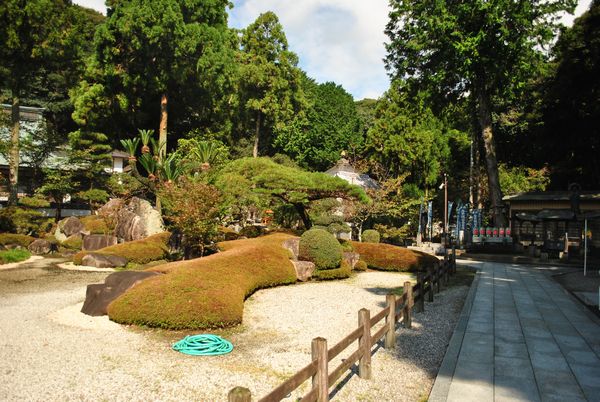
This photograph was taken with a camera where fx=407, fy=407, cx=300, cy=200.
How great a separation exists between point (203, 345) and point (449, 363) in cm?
436

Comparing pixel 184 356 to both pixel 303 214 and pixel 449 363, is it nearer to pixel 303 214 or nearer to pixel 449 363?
pixel 449 363

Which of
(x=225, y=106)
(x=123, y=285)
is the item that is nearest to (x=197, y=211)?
(x=123, y=285)

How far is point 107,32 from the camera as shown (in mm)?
29625

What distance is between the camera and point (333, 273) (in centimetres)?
1561

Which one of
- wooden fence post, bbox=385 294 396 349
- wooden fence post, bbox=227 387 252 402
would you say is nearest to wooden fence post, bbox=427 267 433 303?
wooden fence post, bbox=385 294 396 349

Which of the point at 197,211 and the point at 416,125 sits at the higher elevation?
the point at 416,125

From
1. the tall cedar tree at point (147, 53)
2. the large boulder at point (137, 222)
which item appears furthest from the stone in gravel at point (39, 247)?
the tall cedar tree at point (147, 53)

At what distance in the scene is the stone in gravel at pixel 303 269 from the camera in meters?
15.0

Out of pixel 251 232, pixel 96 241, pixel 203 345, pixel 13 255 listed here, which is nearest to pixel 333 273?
pixel 251 232

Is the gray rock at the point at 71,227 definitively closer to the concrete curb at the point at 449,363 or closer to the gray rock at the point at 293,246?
the gray rock at the point at 293,246

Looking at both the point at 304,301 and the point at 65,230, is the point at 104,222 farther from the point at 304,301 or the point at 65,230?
the point at 304,301

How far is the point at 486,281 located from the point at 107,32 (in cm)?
2965

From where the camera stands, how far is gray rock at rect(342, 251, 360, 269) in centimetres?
1766

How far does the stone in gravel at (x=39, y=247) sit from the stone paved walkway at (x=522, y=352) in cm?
2083
